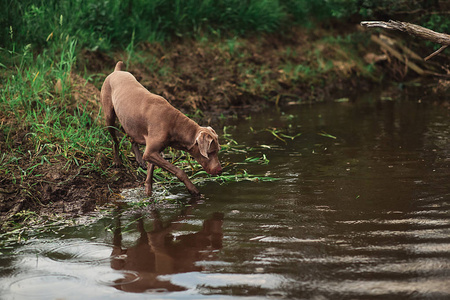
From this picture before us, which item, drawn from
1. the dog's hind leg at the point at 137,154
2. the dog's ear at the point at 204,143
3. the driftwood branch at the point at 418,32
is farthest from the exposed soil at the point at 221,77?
the driftwood branch at the point at 418,32

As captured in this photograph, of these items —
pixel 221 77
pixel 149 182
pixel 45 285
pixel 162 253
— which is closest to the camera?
pixel 45 285

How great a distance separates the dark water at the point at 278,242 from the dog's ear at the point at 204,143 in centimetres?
51

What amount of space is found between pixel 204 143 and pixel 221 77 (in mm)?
6517

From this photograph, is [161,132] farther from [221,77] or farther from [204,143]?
[221,77]

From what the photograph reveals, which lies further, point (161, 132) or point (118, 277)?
point (161, 132)

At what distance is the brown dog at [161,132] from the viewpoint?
247 inches

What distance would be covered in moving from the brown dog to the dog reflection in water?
3.30 feet

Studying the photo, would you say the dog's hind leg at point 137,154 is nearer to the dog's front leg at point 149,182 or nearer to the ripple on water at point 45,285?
the dog's front leg at point 149,182

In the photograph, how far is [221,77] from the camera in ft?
41.0

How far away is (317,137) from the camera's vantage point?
9078mm

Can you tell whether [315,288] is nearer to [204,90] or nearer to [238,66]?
[204,90]

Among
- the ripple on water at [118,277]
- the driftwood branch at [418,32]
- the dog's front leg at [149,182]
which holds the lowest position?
the ripple on water at [118,277]

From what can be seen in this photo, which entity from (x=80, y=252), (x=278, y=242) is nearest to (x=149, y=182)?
(x=80, y=252)

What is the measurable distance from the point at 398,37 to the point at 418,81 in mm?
1306
